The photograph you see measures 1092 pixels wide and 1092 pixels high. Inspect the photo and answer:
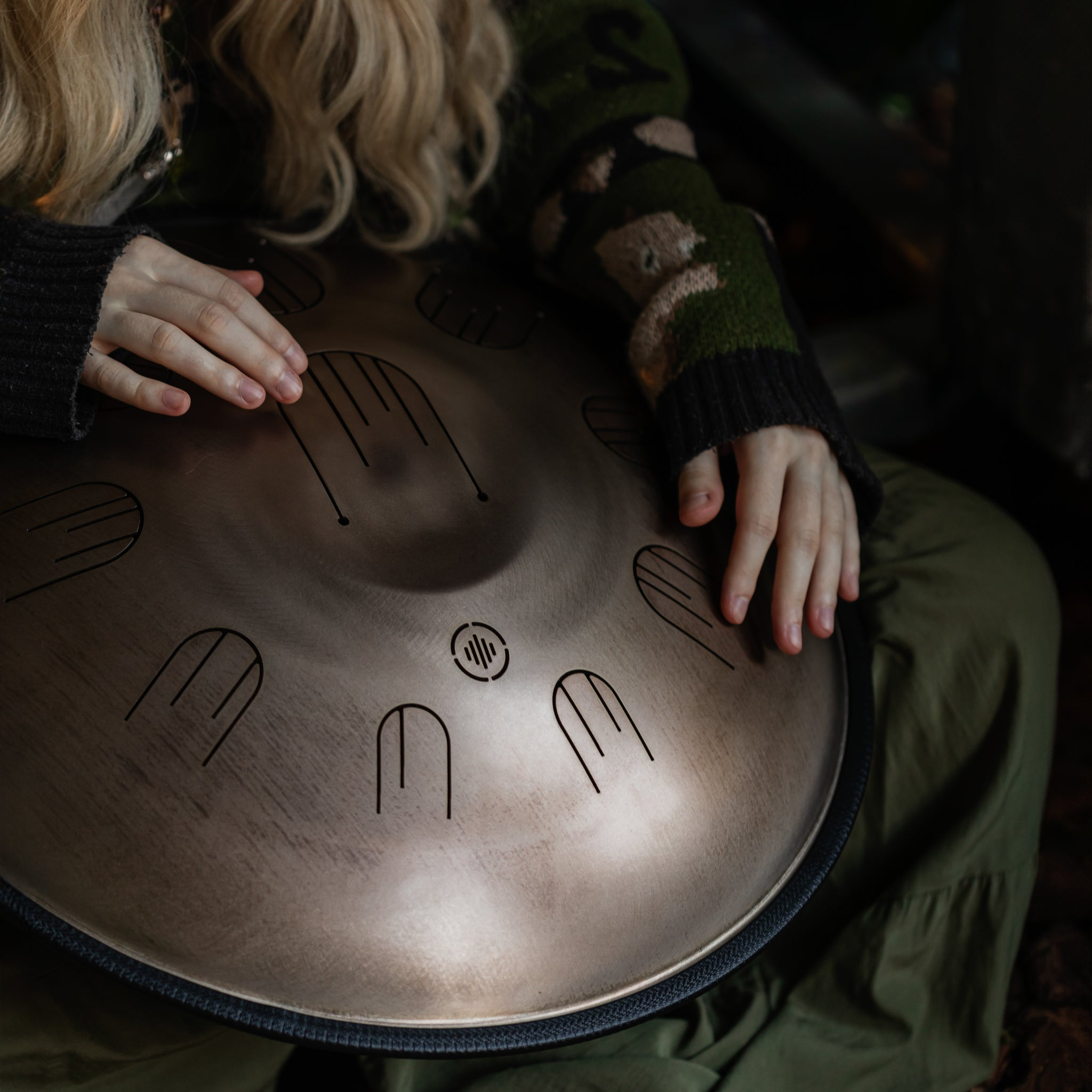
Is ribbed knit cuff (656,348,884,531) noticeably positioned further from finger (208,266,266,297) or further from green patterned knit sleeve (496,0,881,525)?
finger (208,266,266,297)

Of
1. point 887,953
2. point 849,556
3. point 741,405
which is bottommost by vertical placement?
point 887,953

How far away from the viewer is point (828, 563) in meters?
0.66

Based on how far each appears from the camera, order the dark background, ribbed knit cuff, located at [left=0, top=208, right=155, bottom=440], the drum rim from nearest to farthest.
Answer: the drum rim
ribbed knit cuff, located at [left=0, top=208, right=155, bottom=440]
the dark background

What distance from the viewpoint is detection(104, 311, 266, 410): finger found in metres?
0.58

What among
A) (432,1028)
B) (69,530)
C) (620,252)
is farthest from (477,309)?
(432,1028)

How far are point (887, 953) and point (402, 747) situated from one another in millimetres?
400

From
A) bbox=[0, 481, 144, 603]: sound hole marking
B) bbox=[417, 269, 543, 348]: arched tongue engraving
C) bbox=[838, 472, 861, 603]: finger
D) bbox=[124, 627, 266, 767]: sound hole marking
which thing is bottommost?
bbox=[838, 472, 861, 603]: finger

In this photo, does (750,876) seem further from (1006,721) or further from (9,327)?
(9,327)

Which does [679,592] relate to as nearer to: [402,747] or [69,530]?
[402,747]

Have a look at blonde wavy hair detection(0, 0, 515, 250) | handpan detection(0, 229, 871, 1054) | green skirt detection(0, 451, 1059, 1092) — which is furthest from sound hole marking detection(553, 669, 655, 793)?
blonde wavy hair detection(0, 0, 515, 250)

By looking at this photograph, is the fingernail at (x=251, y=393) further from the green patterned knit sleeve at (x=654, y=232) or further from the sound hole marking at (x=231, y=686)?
the green patterned knit sleeve at (x=654, y=232)

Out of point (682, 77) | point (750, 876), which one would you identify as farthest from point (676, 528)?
point (682, 77)

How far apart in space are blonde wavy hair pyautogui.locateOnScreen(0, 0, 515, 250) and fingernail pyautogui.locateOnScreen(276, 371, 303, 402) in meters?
0.21

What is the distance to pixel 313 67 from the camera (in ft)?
2.38
